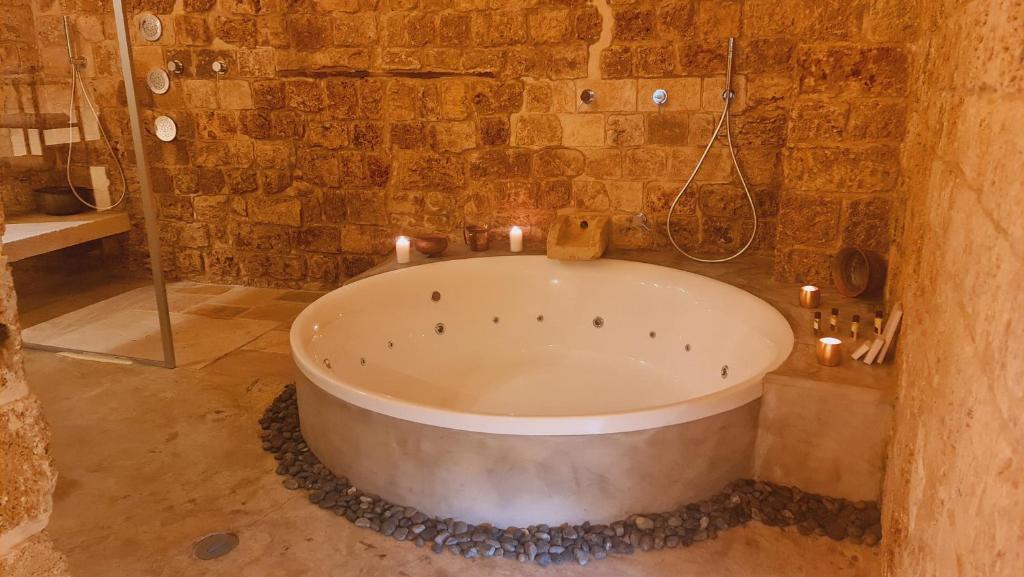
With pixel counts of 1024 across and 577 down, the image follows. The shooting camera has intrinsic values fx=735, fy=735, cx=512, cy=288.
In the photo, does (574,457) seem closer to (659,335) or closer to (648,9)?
(659,335)

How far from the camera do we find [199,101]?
445cm

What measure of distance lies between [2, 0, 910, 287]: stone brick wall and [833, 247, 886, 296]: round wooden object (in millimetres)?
85

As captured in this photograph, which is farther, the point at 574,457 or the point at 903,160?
the point at 903,160

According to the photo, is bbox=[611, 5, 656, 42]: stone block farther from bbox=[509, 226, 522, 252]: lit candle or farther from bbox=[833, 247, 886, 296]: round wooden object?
bbox=[833, 247, 886, 296]: round wooden object

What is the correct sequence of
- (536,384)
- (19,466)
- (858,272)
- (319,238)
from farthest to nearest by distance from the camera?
(319,238)
(536,384)
(858,272)
(19,466)

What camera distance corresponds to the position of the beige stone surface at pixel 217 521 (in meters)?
2.10

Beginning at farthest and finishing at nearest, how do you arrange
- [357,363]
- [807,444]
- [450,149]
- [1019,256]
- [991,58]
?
1. [450,149]
2. [357,363]
3. [807,444]
4. [991,58]
5. [1019,256]

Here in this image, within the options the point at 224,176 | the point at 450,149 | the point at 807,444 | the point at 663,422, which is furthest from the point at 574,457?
the point at 224,176

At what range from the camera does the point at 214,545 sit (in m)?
2.22

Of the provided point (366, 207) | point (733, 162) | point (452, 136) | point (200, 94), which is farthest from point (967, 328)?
point (200, 94)

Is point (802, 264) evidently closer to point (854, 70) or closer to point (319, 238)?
point (854, 70)

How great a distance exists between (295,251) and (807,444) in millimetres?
3268

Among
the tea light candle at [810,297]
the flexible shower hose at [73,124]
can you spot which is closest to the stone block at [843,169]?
the tea light candle at [810,297]

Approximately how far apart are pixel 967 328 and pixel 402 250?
113 inches
